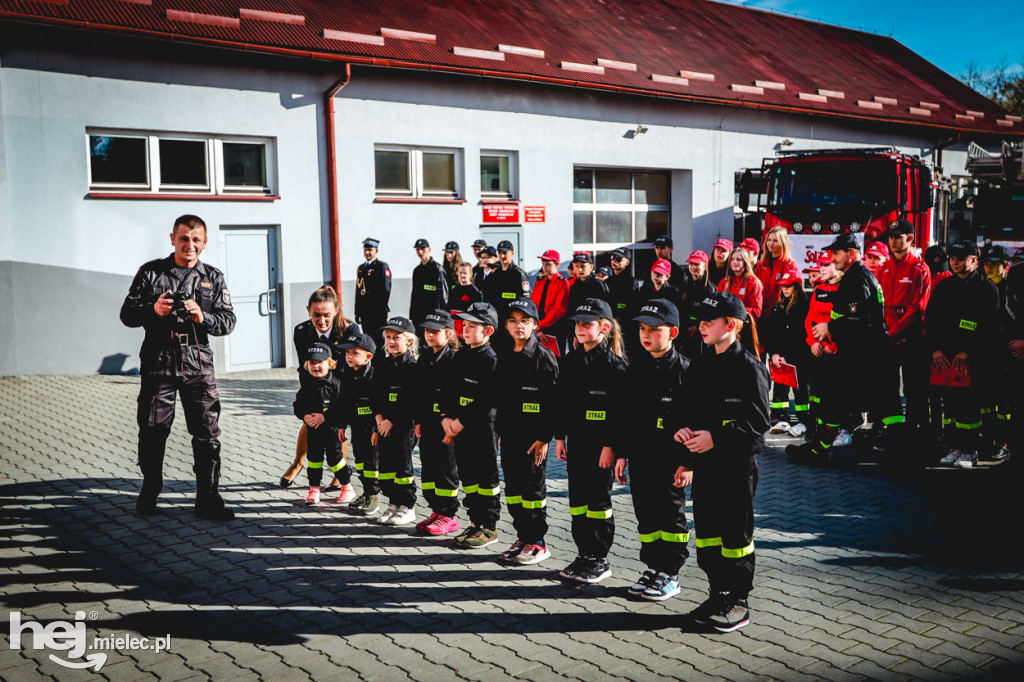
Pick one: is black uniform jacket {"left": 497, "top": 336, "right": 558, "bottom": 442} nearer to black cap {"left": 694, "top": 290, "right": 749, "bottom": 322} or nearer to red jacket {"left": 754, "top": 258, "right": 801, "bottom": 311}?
black cap {"left": 694, "top": 290, "right": 749, "bottom": 322}

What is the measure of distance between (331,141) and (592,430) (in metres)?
11.0

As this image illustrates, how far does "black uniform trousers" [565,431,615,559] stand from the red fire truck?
10104mm

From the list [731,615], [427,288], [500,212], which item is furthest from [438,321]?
[500,212]

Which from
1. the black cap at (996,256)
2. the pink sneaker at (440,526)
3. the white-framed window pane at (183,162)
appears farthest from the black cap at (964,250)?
the white-framed window pane at (183,162)

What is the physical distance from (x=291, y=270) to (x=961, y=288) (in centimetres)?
1058

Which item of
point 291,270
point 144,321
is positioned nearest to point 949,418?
point 144,321

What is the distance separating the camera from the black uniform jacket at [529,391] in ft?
17.9

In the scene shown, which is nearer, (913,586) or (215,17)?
(913,586)

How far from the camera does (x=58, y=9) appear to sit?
12.2m

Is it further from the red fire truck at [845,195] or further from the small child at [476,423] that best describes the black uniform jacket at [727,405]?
the red fire truck at [845,195]

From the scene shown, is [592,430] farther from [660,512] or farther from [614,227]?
[614,227]

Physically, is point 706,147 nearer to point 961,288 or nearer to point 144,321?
point 961,288

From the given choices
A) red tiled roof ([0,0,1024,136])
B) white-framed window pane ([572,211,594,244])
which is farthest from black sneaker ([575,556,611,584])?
white-framed window pane ([572,211,594,244])

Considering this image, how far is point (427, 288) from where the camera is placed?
41.5 feet
